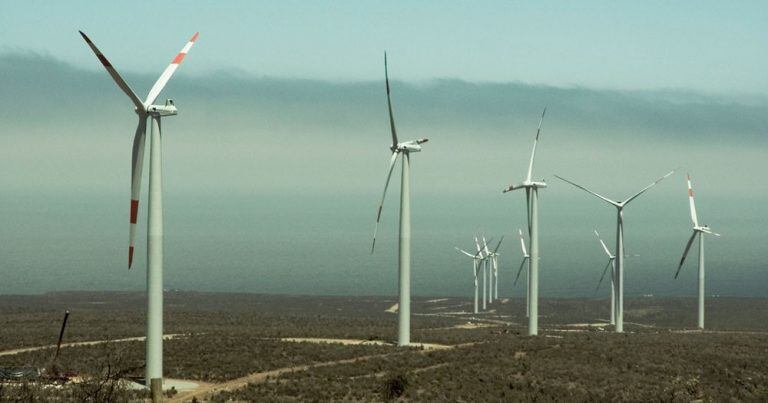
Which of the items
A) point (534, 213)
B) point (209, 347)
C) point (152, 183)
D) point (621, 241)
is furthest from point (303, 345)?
point (621, 241)

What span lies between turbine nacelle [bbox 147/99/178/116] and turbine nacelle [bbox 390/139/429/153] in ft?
72.3

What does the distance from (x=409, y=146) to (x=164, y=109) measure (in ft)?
76.1

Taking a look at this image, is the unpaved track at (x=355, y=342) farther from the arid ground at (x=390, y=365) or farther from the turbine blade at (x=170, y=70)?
the turbine blade at (x=170, y=70)

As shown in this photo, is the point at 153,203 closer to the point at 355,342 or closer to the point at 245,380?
the point at 245,380

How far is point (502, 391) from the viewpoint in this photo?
156ft

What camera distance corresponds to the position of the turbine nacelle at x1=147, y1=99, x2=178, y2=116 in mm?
43938

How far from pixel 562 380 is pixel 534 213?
3007 centimetres

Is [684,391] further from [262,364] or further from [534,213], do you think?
[534,213]

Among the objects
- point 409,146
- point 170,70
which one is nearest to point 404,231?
point 409,146

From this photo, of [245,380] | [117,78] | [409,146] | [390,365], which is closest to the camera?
[117,78]

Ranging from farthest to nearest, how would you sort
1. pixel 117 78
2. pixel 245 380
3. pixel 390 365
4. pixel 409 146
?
pixel 409 146 → pixel 390 365 → pixel 245 380 → pixel 117 78

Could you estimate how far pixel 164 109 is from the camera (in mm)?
44250

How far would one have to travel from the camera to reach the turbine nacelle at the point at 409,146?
6412 cm

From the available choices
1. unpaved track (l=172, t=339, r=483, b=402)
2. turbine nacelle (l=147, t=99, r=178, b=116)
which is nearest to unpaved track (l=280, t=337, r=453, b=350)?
unpaved track (l=172, t=339, r=483, b=402)
